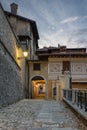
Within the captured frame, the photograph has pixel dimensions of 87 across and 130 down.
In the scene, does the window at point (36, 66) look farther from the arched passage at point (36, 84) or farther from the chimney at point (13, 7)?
the chimney at point (13, 7)

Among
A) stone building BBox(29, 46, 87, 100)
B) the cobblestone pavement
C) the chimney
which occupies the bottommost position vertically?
the cobblestone pavement

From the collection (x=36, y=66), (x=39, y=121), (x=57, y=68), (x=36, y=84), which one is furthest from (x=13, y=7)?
(x=39, y=121)

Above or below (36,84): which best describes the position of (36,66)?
above

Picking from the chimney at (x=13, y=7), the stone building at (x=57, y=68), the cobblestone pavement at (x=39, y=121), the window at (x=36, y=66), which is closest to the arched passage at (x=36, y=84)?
the stone building at (x=57, y=68)

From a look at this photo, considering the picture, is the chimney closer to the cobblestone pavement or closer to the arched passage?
the arched passage

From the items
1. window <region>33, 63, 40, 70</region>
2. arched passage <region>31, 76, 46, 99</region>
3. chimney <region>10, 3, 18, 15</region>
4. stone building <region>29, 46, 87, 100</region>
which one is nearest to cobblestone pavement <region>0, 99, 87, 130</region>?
stone building <region>29, 46, 87, 100</region>

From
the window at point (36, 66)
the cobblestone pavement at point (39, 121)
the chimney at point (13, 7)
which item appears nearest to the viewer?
the cobblestone pavement at point (39, 121)

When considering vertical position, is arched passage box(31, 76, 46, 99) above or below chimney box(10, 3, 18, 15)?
below

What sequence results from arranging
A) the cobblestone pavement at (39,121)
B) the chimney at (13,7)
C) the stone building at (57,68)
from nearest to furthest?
the cobblestone pavement at (39,121), the stone building at (57,68), the chimney at (13,7)

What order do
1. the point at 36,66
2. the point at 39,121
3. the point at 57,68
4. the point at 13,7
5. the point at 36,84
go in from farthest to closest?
1. the point at 36,84
2. the point at 13,7
3. the point at 36,66
4. the point at 57,68
5. the point at 39,121

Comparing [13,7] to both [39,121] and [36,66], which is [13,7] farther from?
[39,121]

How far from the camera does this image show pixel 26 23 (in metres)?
36.4

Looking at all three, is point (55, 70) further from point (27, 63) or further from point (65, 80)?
point (65, 80)

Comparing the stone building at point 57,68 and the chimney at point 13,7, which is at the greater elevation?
the chimney at point 13,7
